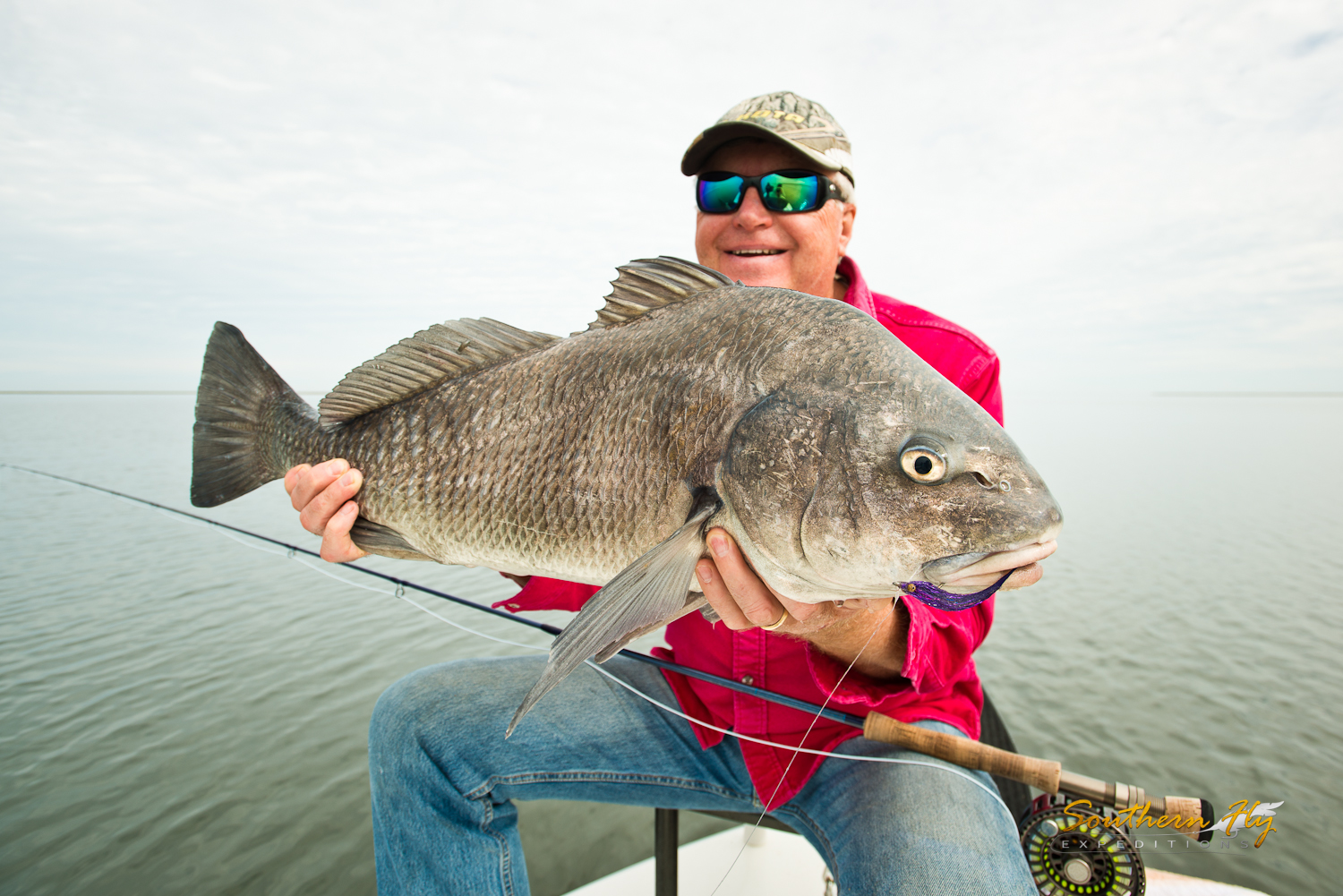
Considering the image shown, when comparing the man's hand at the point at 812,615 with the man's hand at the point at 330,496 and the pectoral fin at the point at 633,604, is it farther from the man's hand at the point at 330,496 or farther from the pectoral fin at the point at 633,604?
the man's hand at the point at 330,496

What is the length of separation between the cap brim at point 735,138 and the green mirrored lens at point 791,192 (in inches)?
3.3

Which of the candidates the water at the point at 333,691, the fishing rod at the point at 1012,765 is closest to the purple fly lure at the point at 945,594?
the fishing rod at the point at 1012,765

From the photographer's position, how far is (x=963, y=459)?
125 cm

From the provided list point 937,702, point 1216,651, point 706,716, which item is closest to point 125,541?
point 706,716

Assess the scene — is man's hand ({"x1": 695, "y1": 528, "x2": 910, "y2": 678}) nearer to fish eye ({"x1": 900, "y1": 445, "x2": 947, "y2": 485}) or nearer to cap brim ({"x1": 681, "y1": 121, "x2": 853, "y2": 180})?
fish eye ({"x1": 900, "y1": 445, "x2": 947, "y2": 485})

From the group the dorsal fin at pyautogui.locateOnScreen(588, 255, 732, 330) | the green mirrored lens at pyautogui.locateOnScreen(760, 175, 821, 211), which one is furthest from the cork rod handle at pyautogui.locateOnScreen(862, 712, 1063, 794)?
the green mirrored lens at pyautogui.locateOnScreen(760, 175, 821, 211)

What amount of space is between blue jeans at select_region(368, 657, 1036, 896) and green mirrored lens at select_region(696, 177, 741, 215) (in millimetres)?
2059

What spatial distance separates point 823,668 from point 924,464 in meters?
0.96

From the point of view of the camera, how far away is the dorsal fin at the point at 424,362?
6.35ft

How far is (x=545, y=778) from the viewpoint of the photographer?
87.7 inches

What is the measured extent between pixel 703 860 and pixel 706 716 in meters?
1.60

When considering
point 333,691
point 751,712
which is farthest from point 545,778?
point 333,691

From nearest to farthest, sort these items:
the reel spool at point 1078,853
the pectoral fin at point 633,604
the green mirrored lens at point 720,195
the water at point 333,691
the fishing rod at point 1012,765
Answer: the pectoral fin at point 633,604, the fishing rod at point 1012,765, the reel spool at point 1078,853, the green mirrored lens at point 720,195, the water at point 333,691

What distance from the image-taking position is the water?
13.9 feet
